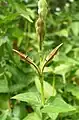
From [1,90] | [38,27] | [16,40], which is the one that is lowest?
[1,90]

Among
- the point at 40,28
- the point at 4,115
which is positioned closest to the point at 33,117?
the point at 4,115

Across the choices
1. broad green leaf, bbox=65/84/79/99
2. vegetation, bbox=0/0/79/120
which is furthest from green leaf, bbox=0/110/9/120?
broad green leaf, bbox=65/84/79/99

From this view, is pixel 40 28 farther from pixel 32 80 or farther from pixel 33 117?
pixel 32 80

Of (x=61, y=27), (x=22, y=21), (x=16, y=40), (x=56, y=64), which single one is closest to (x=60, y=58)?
(x=56, y=64)

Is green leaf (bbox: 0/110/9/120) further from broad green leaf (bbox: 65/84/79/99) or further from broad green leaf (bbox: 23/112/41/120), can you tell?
broad green leaf (bbox: 65/84/79/99)

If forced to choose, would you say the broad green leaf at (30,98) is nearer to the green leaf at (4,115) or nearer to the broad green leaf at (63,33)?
the green leaf at (4,115)

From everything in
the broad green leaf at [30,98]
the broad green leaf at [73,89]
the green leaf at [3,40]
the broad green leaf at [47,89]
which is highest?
the green leaf at [3,40]

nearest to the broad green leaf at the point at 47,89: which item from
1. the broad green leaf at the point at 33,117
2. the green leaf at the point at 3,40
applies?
the broad green leaf at the point at 33,117

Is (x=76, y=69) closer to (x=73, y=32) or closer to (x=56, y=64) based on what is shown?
(x=56, y=64)
